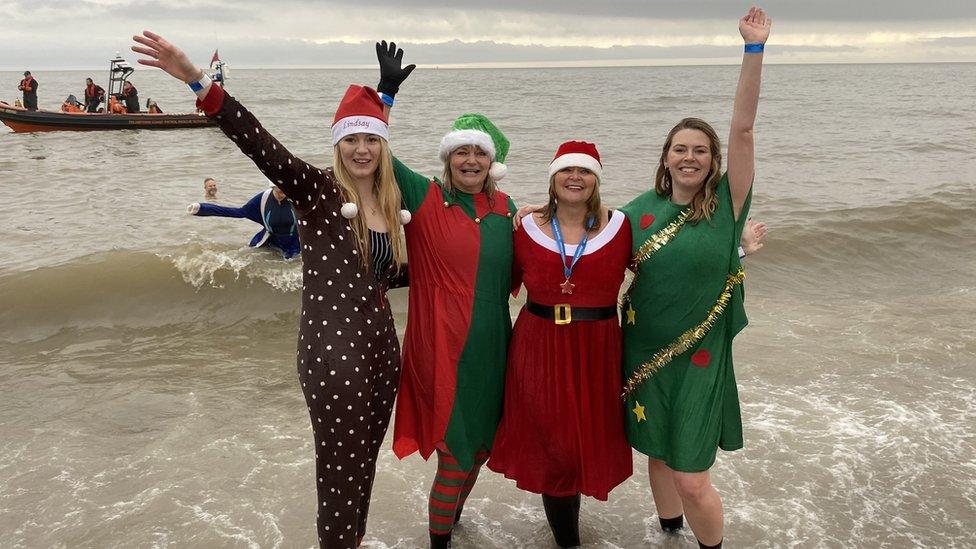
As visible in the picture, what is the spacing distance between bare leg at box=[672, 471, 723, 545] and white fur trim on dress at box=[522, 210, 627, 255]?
41.0 inches

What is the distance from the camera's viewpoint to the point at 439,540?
360 cm

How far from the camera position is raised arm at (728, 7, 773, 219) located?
2.95 meters

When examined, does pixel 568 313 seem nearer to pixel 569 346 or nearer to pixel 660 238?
pixel 569 346

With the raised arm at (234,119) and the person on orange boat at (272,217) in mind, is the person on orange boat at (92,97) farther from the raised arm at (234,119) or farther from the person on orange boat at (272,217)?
the raised arm at (234,119)

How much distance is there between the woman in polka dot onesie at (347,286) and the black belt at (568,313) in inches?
25.8

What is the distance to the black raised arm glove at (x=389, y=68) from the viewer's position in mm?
3469

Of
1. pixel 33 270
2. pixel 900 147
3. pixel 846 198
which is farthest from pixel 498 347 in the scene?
pixel 900 147

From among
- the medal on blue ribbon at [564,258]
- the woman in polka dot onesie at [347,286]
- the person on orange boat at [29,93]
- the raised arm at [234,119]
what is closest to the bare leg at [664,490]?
the medal on blue ribbon at [564,258]

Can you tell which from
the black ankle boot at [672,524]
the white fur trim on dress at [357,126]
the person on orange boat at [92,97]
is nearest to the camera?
the white fur trim on dress at [357,126]

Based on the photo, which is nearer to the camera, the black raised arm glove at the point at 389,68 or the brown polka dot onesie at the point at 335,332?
the brown polka dot onesie at the point at 335,332

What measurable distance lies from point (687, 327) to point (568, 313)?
0.50m

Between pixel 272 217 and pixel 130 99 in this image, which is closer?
pixel 272 217

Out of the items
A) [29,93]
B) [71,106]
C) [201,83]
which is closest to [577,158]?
[201,83]

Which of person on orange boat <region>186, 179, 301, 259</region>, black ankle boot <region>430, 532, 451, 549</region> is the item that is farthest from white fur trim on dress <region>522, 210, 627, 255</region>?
person on orange boat <region>186, 179, 301, 259</region>
